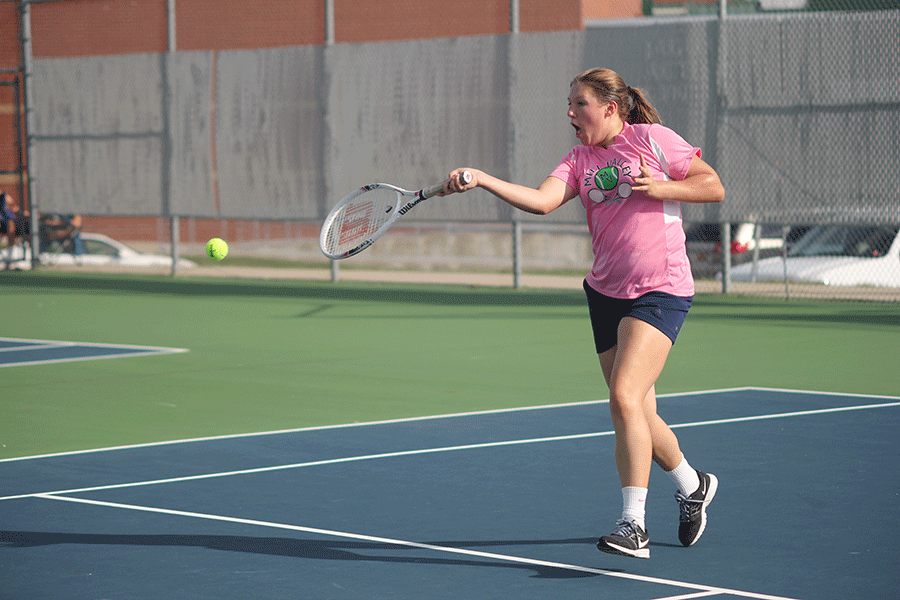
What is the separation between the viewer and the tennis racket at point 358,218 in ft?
20.9

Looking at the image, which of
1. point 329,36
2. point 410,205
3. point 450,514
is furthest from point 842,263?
point 410,205

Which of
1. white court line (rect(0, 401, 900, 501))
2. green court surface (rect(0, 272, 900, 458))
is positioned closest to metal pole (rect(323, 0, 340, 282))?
green court surface (rect(0, 272, 900, 458))

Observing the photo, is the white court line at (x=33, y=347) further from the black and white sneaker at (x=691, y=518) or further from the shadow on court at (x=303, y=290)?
the black and white sneaker at (x=691, y=518)

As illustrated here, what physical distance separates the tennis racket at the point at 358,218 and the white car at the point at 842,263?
11522 mm

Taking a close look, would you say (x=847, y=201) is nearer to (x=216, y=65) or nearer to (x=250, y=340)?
(x=250, y=340)

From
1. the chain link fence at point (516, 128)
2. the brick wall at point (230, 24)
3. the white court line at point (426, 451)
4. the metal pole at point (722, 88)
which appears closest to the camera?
the white court line at point (426, 451)

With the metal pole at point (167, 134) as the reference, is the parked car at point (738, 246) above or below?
below

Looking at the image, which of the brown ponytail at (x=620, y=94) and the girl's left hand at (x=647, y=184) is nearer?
the girl's left hand at (x=647, y=184)

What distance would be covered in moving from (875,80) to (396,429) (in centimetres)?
871

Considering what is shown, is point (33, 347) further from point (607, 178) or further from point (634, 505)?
point (634, 505)

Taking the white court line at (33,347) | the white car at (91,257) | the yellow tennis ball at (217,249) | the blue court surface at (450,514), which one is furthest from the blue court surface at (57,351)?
the white car at (91,257)

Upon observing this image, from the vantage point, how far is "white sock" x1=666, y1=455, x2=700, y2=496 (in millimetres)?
5676

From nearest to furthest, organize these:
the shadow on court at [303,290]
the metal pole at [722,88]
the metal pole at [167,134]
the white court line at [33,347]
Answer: the white court line at [33,347]
the metal pole at [722,88]
the shadow on court at [303,290]
the metal pole at [167,134]

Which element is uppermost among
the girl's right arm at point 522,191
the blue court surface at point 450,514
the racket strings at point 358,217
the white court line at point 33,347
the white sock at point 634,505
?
the girl's right arm at point 522,191
